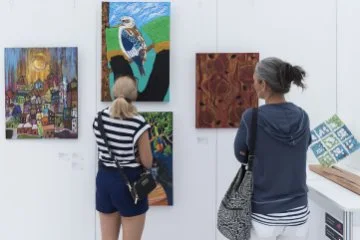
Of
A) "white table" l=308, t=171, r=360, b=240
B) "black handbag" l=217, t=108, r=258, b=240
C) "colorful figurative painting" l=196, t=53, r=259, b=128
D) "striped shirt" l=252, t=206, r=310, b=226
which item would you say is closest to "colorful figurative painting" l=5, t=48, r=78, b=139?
"colorful figurative painting" l=196, t=53, r=259, b=128

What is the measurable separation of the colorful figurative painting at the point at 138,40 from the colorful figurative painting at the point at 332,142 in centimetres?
124

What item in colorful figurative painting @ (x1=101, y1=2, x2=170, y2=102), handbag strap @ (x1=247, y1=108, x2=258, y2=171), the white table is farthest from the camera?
colorful figurative painting @ (x1=101, y1=2, x2=170, y2=102)

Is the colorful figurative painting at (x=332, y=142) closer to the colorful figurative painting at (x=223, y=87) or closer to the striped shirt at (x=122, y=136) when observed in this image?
the colorful figurative painting at (x=223, y=87)

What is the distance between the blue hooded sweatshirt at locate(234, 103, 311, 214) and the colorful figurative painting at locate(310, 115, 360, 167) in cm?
101

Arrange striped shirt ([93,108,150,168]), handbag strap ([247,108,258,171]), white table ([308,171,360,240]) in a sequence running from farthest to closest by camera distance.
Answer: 1. striped shirt ([93,108,150,168])
2. white table ([308,171,360,240])
3. handbag strap ([247,108,258,171])

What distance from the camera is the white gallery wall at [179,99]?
3.16 meters

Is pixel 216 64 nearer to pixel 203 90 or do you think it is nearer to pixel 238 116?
pixel 203 90

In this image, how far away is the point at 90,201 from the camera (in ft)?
10.6

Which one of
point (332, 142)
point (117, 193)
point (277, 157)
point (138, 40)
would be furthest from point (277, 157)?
point (138, 40)

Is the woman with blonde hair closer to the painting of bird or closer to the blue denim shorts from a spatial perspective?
the blue denim shorts

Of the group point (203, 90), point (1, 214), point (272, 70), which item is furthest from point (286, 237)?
point (1, 214)

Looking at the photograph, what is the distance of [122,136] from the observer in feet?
7.79

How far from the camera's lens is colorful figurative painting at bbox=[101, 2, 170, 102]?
10.2 feet

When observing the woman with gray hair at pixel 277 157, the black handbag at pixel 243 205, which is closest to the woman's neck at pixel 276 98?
the woman with gray hair at pixel 277 157
